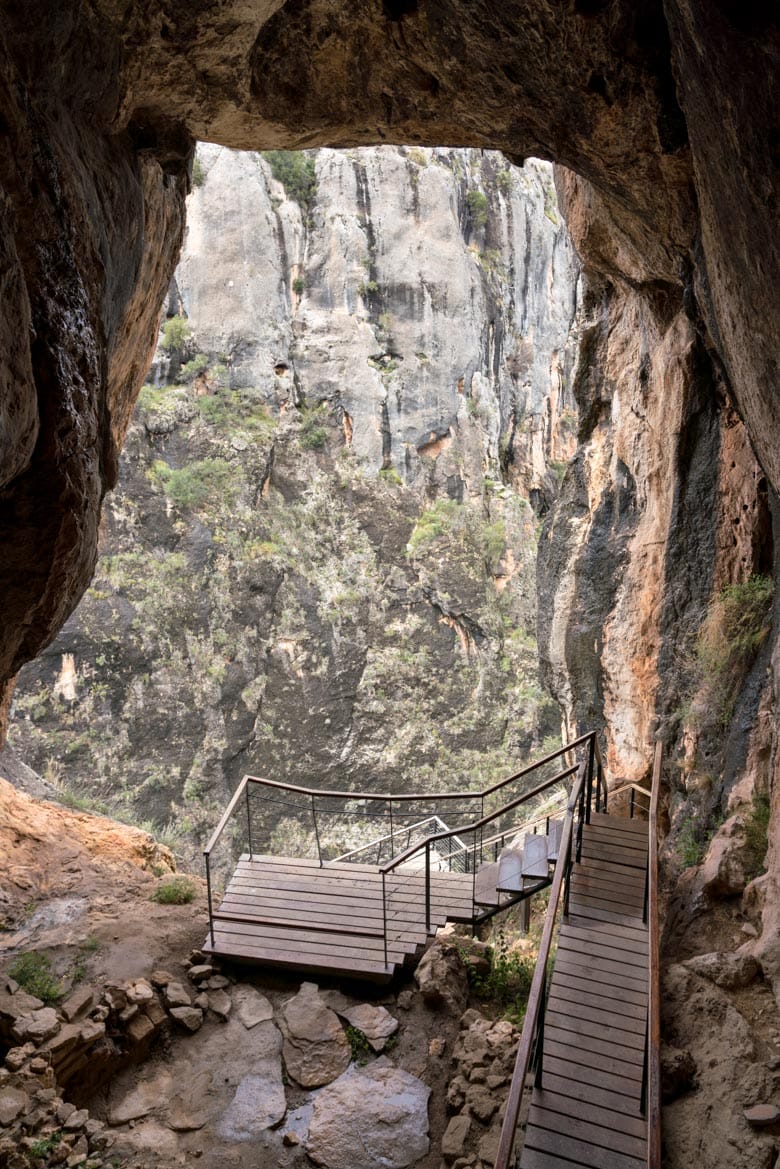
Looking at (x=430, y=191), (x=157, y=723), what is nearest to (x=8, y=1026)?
(x=157, y=723)

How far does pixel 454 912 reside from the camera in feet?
21.9

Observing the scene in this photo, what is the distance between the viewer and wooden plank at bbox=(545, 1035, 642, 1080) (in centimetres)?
435

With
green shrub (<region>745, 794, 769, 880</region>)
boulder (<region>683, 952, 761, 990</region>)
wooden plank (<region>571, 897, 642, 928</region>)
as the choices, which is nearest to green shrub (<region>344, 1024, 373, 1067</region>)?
wooden plank (<region>571, 897, 642, 928</region>)

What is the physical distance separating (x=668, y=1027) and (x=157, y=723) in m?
21.4

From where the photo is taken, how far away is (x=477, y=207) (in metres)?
34.2

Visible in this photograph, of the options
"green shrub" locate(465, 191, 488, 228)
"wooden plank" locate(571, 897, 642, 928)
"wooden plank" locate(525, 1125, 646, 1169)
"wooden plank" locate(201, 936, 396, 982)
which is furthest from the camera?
"green shrub" locate(465, 191, 488, 228)

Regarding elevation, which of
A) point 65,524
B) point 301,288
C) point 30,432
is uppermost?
point 301,288

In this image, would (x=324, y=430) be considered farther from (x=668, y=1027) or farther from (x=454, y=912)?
(x=668, y=1027)

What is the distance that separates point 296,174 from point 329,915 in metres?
31.0

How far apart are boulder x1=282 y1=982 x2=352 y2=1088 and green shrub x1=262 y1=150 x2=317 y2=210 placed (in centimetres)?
3129

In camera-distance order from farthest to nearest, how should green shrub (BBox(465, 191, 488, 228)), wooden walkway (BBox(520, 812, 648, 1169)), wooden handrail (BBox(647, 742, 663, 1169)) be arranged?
1. green shrub (BBox(465, 191, 488, 228))
2. wooden walkway (BBox(520, 812, 648, 1169))
3. wooden handrail (BBox(647, 742, 663, 1169))

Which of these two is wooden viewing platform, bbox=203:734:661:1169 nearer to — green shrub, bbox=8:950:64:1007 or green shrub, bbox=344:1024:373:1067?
green shrub, bbox=344:1024:373:1067

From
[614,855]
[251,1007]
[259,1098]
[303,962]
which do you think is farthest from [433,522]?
[259,1098]

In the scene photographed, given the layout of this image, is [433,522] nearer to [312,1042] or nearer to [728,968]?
[312,1042]
